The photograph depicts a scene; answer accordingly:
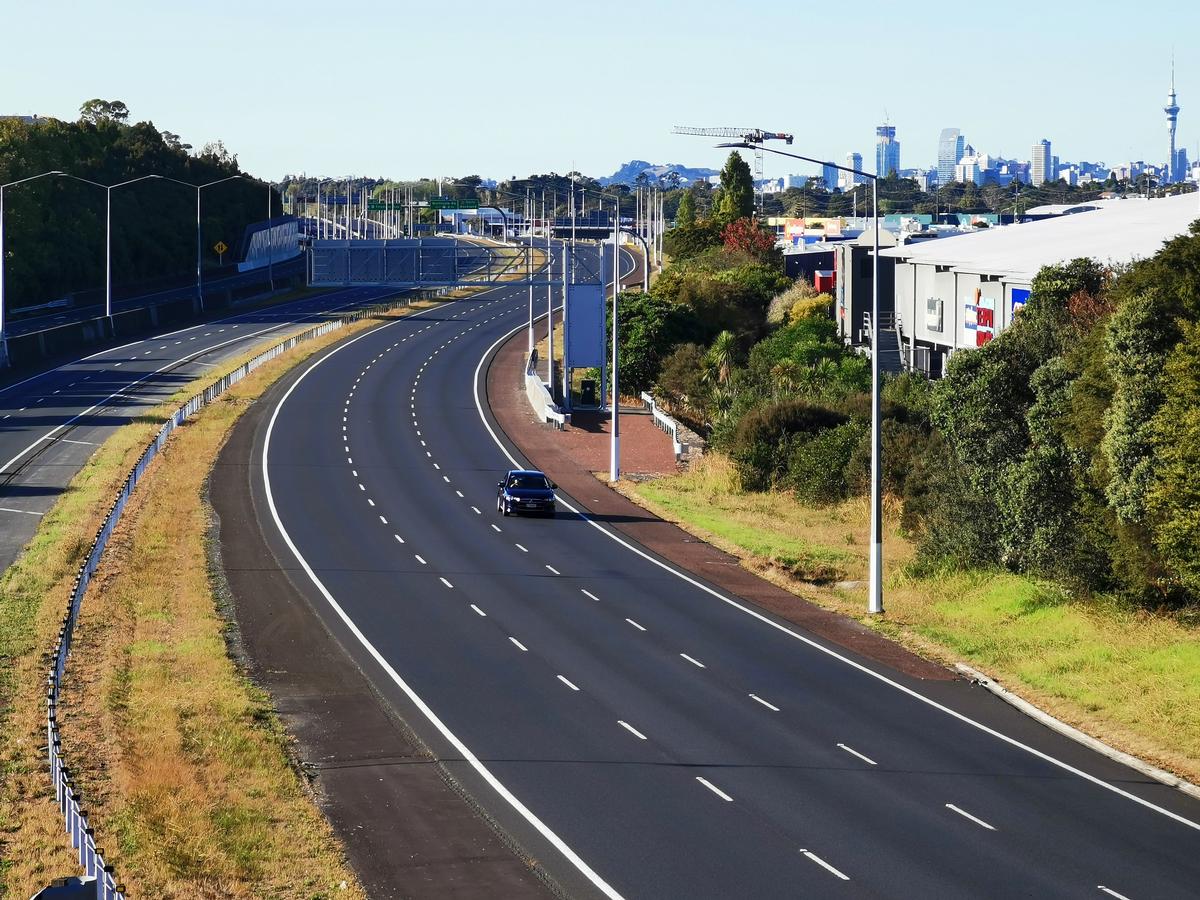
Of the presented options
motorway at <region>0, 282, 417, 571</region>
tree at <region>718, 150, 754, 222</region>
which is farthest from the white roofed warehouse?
tree at <region>718, 150, 754, 222</region>

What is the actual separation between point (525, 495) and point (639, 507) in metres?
4.53

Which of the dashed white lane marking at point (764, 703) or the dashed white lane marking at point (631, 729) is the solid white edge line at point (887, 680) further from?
the dashed white lane marking at point (631, 729)

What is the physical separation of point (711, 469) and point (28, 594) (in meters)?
26.8

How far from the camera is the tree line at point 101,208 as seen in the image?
115125 mm

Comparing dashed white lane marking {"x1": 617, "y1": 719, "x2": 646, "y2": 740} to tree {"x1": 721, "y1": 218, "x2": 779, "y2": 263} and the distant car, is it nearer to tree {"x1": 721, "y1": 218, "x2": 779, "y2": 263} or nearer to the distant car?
the distant car

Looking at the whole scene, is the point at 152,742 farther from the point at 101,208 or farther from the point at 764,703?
the point at 101,208

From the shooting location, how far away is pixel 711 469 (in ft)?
185

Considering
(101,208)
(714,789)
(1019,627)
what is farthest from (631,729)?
(101,208)

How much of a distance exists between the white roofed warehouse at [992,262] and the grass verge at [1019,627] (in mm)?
13369

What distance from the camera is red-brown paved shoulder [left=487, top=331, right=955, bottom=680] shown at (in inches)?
1307

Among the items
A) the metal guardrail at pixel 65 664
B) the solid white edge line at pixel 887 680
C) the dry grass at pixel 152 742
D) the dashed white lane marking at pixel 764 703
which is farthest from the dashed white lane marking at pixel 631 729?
the metal guardrail at pixel 65 664

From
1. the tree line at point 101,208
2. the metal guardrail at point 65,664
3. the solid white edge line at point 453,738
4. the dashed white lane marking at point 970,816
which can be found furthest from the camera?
the tree line at point 101,208

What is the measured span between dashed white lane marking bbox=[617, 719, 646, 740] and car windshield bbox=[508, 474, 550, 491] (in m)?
Result: 22.5

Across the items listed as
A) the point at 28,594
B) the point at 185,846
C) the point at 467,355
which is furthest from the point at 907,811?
the point at 467,355
